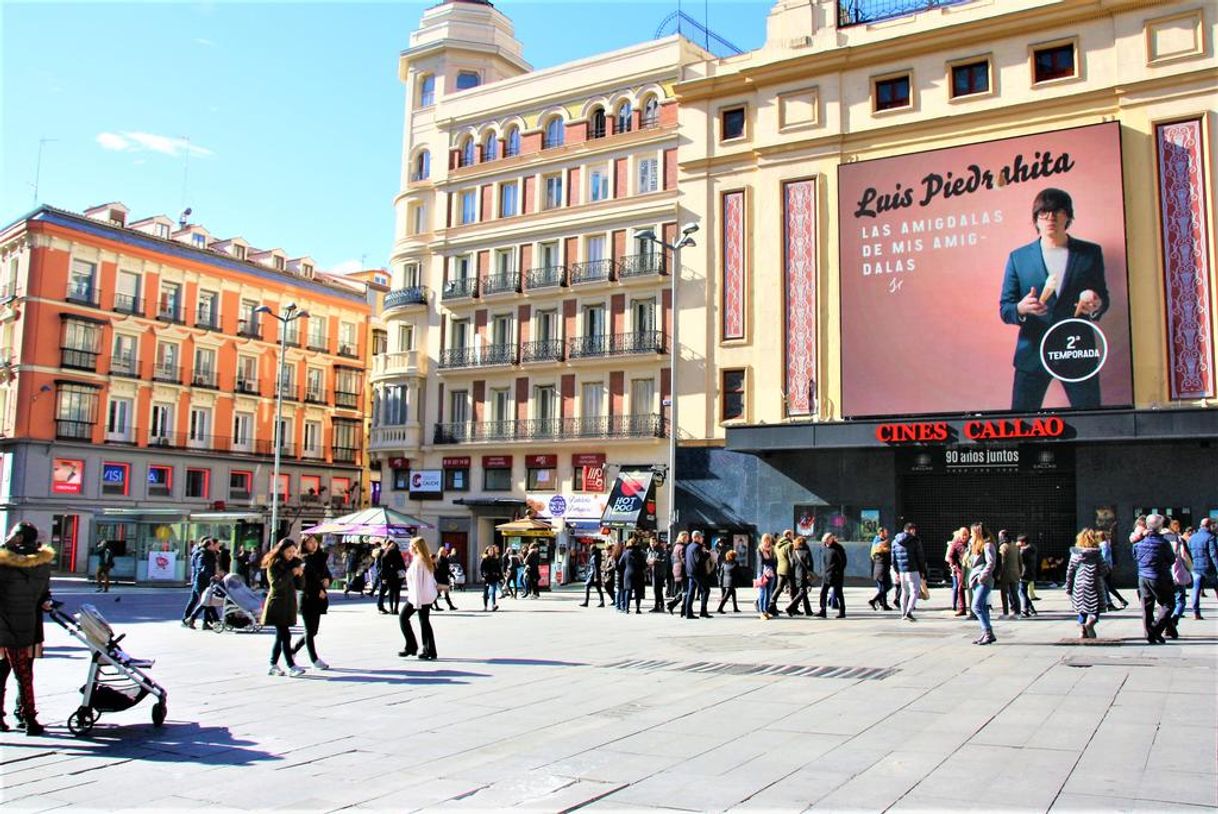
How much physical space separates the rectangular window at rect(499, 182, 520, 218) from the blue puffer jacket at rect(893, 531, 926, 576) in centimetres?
2854

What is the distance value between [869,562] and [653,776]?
2646cm

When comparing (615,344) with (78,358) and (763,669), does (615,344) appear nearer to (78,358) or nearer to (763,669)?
(78,358)

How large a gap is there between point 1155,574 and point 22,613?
1328 centimetres

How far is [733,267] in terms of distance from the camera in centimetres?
3669

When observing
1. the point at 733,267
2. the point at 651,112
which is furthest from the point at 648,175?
the point at 733,267

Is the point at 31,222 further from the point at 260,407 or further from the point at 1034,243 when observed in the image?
the point at 1034,243

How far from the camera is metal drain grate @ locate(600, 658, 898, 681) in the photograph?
1188cm

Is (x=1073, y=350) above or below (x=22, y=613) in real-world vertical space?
above

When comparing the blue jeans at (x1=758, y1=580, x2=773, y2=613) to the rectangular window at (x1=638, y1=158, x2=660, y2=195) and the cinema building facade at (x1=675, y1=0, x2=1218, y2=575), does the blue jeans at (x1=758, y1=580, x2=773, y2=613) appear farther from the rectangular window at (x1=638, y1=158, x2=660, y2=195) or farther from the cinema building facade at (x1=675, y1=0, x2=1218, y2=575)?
the rectangular window at (x1=638, y1=158, x2=660, y2=195)

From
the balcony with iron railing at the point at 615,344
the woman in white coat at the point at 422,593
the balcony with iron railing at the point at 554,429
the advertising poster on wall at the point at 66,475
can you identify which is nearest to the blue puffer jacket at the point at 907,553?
the woman in white coat at the point at 422,593

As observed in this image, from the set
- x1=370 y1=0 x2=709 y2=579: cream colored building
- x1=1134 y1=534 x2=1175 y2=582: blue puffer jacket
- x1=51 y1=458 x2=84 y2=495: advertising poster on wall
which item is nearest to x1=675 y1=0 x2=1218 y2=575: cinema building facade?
x1=370 y1=0 x2=709 y2=579: cream colored building

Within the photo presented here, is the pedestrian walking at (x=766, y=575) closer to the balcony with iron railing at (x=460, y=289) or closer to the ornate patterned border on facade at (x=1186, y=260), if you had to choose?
the ornate patterned border on facade at (x=1186, y=260)

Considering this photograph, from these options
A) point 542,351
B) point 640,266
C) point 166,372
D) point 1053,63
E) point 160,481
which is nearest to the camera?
point 1053,63

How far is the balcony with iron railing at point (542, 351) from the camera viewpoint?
135 feet
